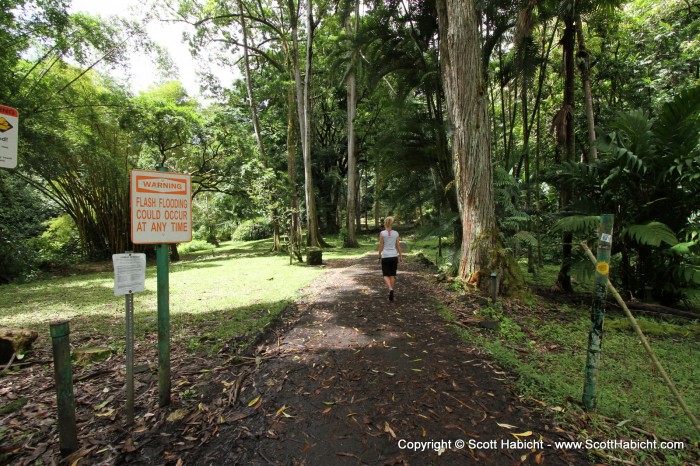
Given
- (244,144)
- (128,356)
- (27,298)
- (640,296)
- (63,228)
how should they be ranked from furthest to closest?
(244,144), (63,228), (27,298), (640,296), (128,356)

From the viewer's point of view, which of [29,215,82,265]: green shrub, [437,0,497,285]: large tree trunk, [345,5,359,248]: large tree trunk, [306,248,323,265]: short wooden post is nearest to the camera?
[437,0,497,285]: large tree trunk

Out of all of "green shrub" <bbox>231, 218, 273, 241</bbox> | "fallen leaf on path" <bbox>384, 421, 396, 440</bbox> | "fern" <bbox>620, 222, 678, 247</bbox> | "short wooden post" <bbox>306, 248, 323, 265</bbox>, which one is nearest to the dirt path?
"fallen leaf on path" <bbox>384, 421, 396, 440</bbox>

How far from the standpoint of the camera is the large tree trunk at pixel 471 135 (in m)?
5.55

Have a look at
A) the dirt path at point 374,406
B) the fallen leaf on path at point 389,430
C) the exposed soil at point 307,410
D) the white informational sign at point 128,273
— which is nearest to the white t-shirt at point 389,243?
the dirt path at point 374,406

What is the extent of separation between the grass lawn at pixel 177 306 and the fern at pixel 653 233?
5477 mm

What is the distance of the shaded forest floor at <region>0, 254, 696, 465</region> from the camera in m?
2.10

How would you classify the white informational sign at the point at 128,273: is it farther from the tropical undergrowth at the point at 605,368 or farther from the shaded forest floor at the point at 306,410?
the tropical undergrowth at the point at 605,368

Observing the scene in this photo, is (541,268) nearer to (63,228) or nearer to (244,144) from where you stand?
(244,144)

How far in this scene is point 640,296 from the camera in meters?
5.01

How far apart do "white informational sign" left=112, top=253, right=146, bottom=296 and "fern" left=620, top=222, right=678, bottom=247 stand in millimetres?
→ 5871

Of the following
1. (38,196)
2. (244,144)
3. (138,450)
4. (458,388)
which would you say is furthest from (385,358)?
(38,196)

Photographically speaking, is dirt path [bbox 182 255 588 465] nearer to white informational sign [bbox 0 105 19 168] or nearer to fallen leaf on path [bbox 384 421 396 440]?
fallen leaf on path [bbox 384 421 396 440]

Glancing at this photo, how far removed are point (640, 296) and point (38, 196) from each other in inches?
950

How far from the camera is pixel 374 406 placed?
2623 mm
